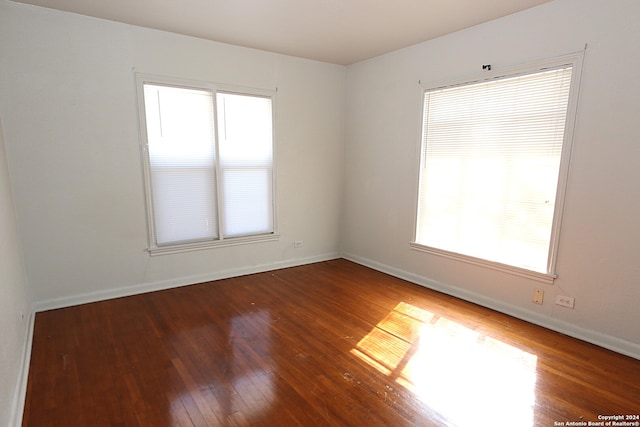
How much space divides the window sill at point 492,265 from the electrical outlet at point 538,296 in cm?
10

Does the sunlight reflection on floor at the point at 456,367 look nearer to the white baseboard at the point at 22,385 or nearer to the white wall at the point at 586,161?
the white wall at the point at 586,161

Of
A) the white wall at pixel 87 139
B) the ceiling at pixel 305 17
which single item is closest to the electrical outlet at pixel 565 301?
the ceiling at pixel 305 17

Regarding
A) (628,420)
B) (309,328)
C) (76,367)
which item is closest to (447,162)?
(309,328)

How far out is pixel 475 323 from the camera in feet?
9.97

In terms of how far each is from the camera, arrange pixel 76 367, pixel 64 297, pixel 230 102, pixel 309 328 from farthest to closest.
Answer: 1. pixel 230 102
2. pixel 64 297
3. pixel 309 328
4. pixel 76 367

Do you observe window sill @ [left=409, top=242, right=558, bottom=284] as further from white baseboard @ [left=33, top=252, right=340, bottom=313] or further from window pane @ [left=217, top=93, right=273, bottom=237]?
window pane @ [left=217, top=93, right=273, bottom=237]

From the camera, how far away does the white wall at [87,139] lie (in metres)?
2.95

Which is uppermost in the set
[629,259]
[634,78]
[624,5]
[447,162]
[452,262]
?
[624,5]

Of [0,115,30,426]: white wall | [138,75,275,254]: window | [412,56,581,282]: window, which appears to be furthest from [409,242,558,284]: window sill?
[0,115,30,426]: white wall

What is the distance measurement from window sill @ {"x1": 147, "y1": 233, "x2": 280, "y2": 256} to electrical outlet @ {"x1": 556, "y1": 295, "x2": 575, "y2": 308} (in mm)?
3137

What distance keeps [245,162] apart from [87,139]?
5.29ft

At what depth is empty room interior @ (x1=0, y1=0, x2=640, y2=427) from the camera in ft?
7.07

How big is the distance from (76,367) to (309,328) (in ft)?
5.61

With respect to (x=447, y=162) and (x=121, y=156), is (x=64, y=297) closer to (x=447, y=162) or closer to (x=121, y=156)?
(x=121, y=156)
